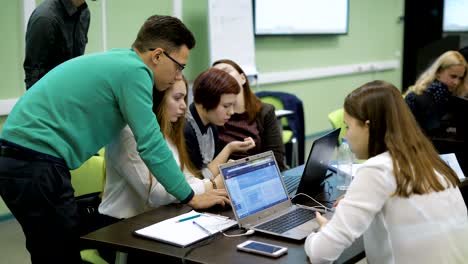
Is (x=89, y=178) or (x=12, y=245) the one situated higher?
(x=89, y=178)

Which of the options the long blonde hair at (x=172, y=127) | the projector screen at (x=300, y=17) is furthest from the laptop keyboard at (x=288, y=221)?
the projector screen at (x=300, y=17)

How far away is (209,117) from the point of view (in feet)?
8.67

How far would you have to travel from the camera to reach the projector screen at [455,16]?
312 inches

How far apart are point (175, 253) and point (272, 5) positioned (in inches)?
179

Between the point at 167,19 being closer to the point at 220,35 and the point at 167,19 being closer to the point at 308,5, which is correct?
the point at 220,35

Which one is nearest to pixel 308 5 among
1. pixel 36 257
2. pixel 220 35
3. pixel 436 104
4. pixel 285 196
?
pixel 220 35

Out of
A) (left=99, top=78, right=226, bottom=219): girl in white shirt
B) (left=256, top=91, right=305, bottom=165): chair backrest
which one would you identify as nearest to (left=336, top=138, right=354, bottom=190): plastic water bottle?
(left=99, top=78, right=226, bottom=219): girl in white shirt

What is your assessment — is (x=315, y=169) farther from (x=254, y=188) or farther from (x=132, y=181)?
(x=132, y=181)

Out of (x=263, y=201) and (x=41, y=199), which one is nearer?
(x=41, y=199)

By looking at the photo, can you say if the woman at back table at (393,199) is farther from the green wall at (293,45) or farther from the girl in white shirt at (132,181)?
the green wall at (293,45)

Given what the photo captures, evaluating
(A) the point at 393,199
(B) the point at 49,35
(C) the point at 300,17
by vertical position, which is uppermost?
(B) the point at 49,35

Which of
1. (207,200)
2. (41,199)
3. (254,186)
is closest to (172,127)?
(207,200)

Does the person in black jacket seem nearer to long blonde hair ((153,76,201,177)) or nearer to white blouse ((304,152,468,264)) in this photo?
long blonde hair ((153,76,201,177))

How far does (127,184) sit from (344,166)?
3.44ft
